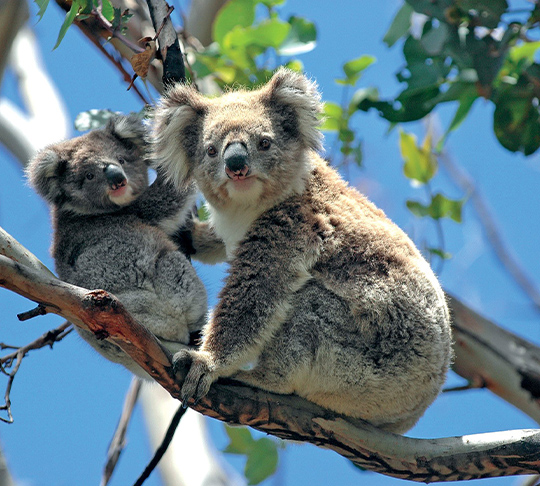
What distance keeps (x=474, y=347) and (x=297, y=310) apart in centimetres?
200

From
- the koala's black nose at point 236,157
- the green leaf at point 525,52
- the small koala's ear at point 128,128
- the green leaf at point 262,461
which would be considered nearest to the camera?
the koala's black nose at point 236,157

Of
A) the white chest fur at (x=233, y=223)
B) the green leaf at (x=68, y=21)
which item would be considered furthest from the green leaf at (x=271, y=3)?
the green leaf at (x=68, y=21)

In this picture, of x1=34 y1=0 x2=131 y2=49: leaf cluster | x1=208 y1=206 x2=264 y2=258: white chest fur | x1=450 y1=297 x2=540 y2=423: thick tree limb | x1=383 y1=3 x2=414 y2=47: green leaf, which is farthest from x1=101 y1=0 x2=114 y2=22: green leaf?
x1=450 y1=297 x2=540 y2=423: thick tree limb

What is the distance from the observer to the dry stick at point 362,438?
298cm

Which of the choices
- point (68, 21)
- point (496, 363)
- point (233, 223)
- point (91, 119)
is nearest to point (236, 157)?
point (233, 223)

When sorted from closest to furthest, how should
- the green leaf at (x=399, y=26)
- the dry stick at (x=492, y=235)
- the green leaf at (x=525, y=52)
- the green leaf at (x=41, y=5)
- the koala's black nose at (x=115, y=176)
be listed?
1. the green leaf at (x=41, y=5)
2. the koala's black nose at (x=115, y=176)
3. the green leaf at (x=399, y=26)
4. the green leaf at (x=525, y=52)
5. the dry stick at (x=492, y=235)

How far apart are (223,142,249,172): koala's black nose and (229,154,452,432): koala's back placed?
0.35 metres

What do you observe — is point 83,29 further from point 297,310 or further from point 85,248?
point 297,310

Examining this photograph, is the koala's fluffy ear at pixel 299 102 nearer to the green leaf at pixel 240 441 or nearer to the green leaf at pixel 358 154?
the green leaf at pixel 358 154

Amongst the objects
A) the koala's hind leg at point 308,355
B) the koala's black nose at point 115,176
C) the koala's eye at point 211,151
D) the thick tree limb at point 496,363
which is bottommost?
the thick tree limb at point 496,363

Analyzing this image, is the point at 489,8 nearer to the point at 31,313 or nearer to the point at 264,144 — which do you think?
the point at 264,144

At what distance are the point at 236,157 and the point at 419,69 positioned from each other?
4.04ft

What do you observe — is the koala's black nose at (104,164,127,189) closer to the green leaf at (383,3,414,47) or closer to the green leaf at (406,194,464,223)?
the green leaf at (383,3,414,47)

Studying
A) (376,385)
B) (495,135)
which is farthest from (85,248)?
(495,135)
